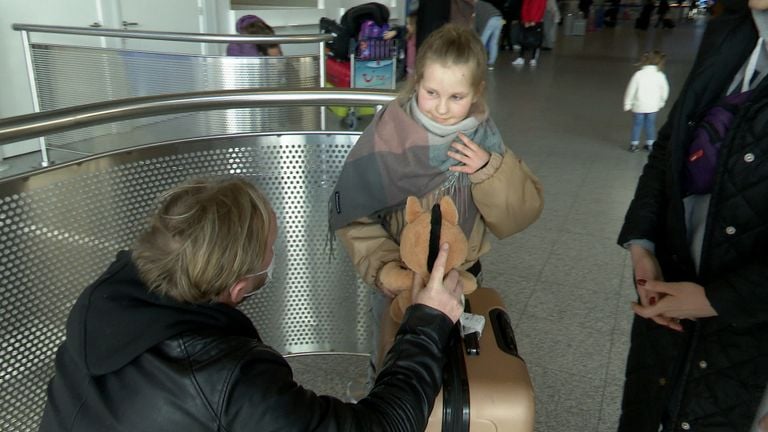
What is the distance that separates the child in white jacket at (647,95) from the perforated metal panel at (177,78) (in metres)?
3.20

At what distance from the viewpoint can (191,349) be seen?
101 centimetres

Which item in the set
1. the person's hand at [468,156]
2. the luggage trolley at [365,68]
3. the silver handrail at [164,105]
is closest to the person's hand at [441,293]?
the person's hand at [468,156]

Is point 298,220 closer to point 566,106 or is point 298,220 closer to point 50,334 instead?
point 50,334

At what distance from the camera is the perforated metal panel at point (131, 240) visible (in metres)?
1.60

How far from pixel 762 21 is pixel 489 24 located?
10988 mm

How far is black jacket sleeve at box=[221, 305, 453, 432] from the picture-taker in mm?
997

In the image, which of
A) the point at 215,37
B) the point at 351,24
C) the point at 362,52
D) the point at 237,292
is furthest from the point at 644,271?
the point at 351,24

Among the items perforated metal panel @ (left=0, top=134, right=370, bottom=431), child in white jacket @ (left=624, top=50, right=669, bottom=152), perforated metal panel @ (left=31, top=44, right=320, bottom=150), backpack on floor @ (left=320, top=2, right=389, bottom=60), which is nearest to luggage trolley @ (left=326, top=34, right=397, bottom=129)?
backpack on floor @ (left=320, top=2, right=389, bottom=60)

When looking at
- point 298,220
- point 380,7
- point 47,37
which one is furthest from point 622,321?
point 47,37

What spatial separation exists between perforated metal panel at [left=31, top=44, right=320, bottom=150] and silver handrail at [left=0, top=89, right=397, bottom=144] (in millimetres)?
2330

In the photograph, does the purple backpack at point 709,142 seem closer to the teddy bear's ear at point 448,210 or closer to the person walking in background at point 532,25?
the teddy bear's ear at point 448,210

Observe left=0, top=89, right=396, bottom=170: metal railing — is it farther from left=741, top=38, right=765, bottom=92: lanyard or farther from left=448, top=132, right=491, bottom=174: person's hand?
left=741, top=38, right=765, bottom=92: lanyard

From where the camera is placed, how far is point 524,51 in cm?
1382

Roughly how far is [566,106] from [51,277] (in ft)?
25.0
